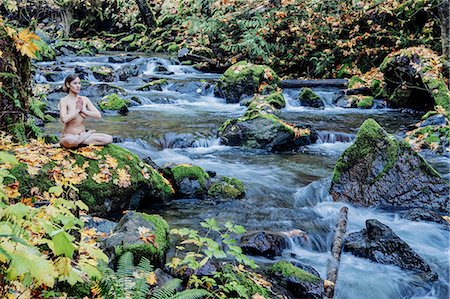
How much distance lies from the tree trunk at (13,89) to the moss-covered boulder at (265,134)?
559 centimetres

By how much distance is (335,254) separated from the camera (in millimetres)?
5383

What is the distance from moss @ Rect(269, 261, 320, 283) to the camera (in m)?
4.62

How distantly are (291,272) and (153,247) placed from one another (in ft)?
5.56

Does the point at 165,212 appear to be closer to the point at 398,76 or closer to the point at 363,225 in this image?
the point at 363,225

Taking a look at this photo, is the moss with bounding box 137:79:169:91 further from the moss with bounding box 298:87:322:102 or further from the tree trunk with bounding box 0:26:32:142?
the tree trunk with bounding box 0:26:32:142

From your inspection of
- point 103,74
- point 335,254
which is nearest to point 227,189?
point 335,254

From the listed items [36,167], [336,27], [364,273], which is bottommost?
[364,273]

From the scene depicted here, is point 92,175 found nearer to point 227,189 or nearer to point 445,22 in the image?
point 227,189

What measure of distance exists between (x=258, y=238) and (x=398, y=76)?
11.0 m

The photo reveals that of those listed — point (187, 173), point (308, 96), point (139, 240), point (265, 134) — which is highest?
point (308, 96)

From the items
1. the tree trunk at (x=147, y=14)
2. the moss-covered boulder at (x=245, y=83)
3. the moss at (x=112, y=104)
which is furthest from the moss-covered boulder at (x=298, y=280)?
the tree trunk at (x=147, y=14)

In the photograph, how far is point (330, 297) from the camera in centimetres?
450

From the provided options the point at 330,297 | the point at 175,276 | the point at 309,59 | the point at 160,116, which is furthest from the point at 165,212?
the point at 309,59

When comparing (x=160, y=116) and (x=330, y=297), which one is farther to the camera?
(x=160, y=116)
